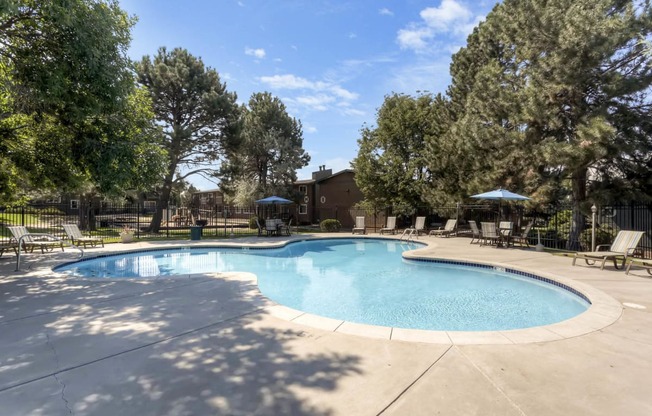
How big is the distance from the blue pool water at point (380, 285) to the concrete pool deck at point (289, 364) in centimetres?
161

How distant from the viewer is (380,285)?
879 centimetres

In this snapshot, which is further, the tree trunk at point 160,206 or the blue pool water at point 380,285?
the tree trunk at point 160,206

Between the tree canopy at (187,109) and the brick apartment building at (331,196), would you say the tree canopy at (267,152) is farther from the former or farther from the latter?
the tree canopy at (187,109)

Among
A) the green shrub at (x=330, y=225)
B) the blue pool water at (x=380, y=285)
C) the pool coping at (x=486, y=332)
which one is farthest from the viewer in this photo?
the green shrub at (x=330, y=225)

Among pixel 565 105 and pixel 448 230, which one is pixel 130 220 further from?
pixel 565 105

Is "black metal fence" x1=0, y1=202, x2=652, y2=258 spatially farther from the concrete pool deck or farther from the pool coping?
the concrete pool deck

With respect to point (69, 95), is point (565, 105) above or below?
above

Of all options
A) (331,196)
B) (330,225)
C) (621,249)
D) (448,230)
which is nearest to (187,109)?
(330,225)

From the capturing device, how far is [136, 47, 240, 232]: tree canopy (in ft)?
68.1

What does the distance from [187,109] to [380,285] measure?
1882 cm

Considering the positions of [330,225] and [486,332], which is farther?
[330,225]

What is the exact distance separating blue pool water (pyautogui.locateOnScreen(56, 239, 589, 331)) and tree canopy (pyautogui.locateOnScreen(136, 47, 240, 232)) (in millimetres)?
9570

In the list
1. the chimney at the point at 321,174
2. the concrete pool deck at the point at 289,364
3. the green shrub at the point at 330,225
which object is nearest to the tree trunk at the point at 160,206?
the green shrub at the point at 330,225

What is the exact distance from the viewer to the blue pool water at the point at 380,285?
6.20 metres
